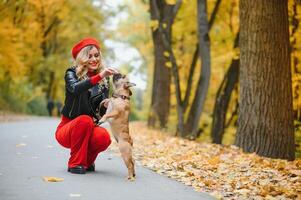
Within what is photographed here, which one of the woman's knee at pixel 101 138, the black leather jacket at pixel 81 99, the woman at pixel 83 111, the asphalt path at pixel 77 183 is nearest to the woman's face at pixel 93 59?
the woman at pixel 83 111

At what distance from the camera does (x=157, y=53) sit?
21031 mm

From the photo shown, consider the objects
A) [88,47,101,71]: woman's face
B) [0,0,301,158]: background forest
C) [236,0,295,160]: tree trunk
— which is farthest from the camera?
[0,0,301,158]: background forest

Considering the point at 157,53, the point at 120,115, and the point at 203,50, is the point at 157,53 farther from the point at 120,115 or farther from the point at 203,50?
the point at 120,115

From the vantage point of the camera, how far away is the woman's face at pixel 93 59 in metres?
7.11

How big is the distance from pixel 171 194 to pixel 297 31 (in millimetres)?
12053

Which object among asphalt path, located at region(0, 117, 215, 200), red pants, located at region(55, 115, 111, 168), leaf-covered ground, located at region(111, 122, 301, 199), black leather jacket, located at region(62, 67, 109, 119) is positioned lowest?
asphalt path, located at region(0, 117, 215, 200)

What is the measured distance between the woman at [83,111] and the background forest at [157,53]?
9.10m

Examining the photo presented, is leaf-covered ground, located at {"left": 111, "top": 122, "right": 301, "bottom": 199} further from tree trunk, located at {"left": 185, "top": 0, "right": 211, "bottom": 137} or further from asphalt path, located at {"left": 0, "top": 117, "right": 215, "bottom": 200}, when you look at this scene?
tree trunk, located at {"left": 185, "top": 0, "right": 211, "bottom": 137}

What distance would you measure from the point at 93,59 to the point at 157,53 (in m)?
14.0

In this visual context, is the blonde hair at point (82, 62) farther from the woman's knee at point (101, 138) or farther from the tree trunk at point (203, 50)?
the tree trunk at point (203, 50)

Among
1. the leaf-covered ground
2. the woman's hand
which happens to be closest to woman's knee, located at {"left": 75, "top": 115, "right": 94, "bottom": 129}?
the woman's hand

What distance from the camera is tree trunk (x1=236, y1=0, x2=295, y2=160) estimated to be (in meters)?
10.5

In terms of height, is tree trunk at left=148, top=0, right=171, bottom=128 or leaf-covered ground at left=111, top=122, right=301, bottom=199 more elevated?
tree trunk at left=148, top=0, right=171, bottom=128

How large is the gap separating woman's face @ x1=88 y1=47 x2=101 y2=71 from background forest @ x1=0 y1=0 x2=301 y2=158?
29.7 feet
